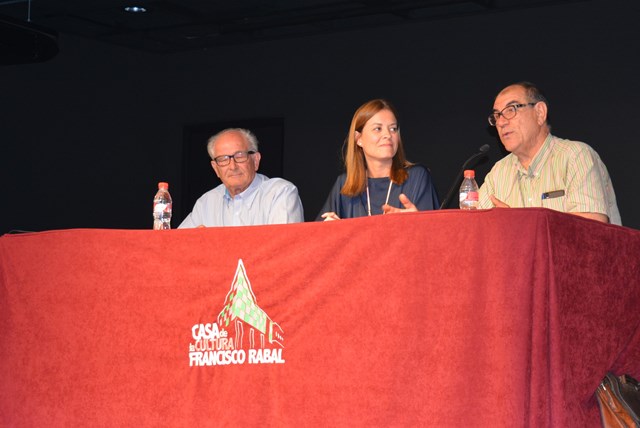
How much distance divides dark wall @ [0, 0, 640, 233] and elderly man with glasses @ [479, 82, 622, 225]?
2.34 m

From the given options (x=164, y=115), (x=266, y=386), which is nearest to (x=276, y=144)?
(x=164, y=115)

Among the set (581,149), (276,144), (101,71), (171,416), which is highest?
(101,71)

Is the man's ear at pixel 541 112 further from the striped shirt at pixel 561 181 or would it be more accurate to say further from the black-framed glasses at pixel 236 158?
the black-framed glasses at pixel 236 158

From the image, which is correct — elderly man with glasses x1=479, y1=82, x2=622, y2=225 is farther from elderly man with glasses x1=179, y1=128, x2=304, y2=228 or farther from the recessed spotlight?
the recessed spotlight

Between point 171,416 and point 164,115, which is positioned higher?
point 164,115

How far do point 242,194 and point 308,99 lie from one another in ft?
11.0

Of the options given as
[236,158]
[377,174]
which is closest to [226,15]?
[236,158]

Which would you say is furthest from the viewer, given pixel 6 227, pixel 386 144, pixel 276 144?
pixel 276 144

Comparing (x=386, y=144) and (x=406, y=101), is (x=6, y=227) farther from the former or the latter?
(x=386, y=144)

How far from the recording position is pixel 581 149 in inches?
138

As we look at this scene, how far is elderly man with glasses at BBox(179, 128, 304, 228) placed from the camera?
12.4 feet

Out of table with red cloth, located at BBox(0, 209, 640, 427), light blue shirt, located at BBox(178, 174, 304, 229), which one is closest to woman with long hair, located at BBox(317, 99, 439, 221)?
light blue shirt, located at BBox(178, 174, 304, 229)

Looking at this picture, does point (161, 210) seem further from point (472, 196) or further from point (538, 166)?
point (538, 166)

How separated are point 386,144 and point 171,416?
1.45 m
